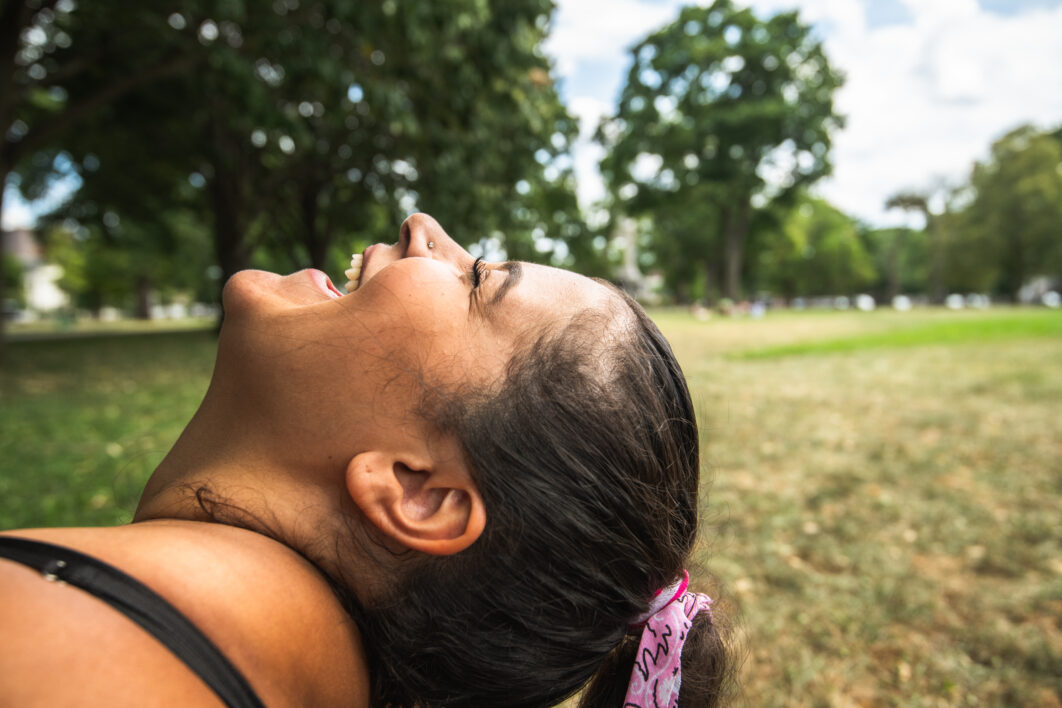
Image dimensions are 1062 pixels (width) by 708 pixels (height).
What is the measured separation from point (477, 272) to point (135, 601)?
87cm

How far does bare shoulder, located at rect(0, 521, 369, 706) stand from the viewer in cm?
81

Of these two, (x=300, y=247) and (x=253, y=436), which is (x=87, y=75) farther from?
(x=253, y=436)

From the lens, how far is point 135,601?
86cm

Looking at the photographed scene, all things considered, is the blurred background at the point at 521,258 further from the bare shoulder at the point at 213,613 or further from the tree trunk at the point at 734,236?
the tree trunk at the point at 734,236

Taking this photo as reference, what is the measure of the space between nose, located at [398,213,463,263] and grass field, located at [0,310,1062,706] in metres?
0.90

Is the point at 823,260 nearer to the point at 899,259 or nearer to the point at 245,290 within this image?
the point at 899,259

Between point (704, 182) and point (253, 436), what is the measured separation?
1514 inches

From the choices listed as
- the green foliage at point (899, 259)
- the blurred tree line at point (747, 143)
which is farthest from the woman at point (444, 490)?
the green foliage at point (899, 259)

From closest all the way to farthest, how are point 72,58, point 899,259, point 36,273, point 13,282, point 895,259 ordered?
point 72,58, point 13,282, point 895,259, point 36,273, point 899,259

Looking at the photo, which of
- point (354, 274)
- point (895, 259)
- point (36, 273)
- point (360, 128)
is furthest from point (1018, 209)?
point (36, 273)

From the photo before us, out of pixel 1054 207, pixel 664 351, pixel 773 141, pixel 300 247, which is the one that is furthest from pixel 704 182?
pixel 664 351

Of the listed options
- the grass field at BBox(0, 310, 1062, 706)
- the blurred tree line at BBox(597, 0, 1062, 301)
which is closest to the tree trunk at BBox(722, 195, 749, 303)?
the blurred tree line at BBox(597, 0, 1062, 301)

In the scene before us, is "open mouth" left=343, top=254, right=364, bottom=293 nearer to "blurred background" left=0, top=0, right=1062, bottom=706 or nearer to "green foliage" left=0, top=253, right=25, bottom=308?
"blurred background" left=0, top=0, right=1062, bottom=706

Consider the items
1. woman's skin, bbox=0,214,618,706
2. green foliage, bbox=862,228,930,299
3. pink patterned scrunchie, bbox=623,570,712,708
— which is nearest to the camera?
woman's skin, bbox=0,214,618,706
